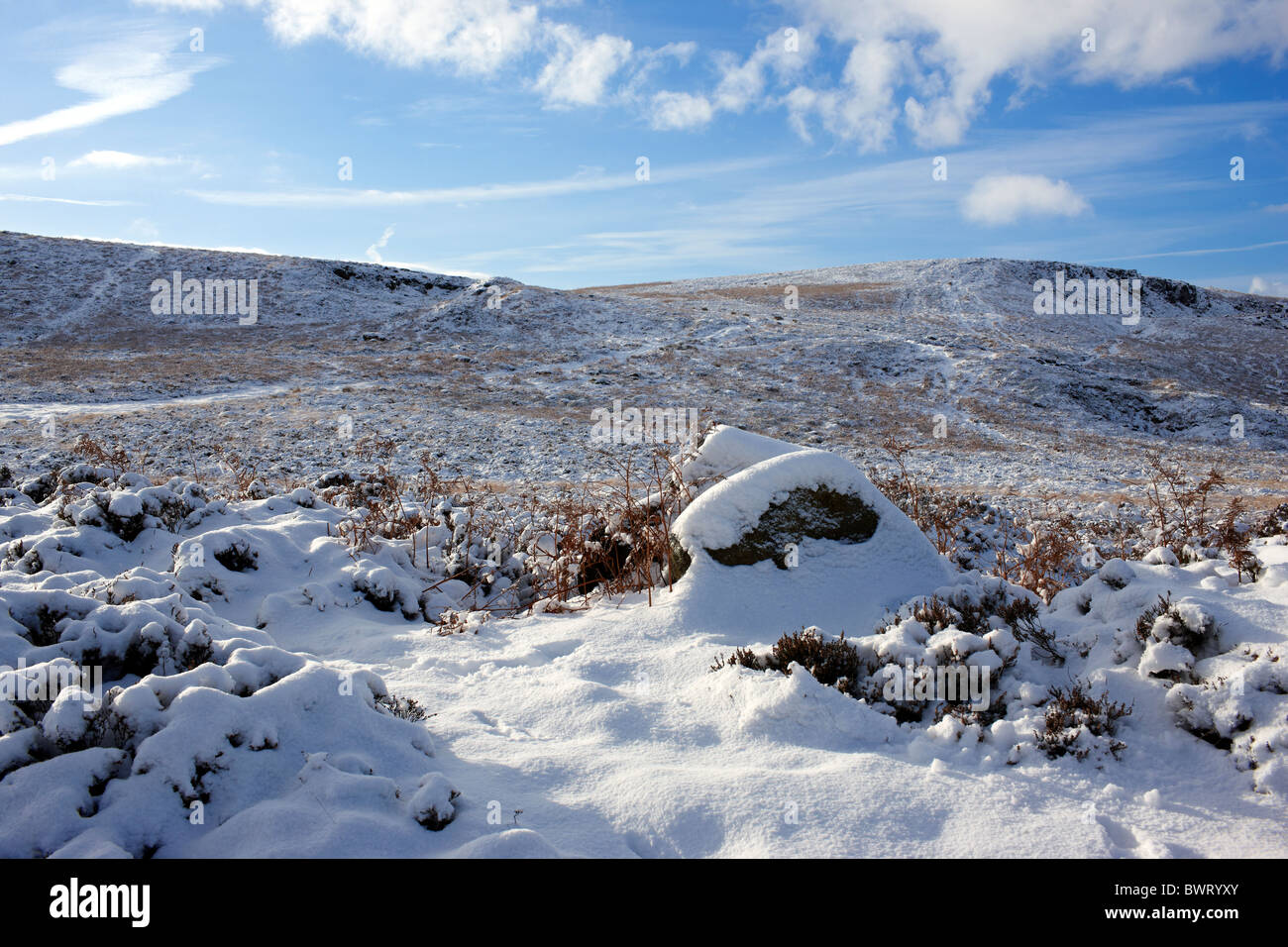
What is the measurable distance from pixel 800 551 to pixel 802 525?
8.4 inches

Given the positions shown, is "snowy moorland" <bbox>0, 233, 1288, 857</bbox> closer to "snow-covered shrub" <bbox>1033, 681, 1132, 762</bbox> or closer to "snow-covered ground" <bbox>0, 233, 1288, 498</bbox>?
"snow-covered shrub" <bbox>1033, 681, 1132, 762</bbox>

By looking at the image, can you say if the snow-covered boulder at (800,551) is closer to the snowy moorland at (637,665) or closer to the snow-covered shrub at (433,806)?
the snowy moorland at (637,665)

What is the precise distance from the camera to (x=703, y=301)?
1528 inches

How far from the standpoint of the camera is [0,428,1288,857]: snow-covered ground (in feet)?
8.68

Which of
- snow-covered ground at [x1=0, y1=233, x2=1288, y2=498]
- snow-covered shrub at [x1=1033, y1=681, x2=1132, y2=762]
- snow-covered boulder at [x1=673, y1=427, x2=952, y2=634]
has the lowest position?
snow-covered shrub at [x1=1033, y1=681, x2=1132, y2=762]

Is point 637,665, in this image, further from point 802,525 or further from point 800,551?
point 802,525

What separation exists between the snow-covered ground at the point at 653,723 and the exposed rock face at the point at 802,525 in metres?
0.10

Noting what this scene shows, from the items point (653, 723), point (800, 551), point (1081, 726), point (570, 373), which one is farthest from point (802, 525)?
point (570, 373)

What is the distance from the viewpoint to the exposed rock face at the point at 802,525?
5363mm

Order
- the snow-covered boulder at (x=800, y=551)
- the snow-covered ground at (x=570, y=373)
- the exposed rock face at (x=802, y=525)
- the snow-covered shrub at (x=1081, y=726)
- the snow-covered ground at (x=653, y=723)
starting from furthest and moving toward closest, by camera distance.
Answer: the snow-covered ground at (x=570, y=373)
the exposed rock face at (x=802, y=525)
the snow-covered boulder at (x=800, y=551)
the snow-covered shrub at (x=1081, y=726)
the snow-covered ground at (x=653, y=723)

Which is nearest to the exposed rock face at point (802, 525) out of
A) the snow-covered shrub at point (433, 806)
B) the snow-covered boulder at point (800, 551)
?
the snow-covered boulder at point (800, 551)

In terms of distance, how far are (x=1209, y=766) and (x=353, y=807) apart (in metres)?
3.70

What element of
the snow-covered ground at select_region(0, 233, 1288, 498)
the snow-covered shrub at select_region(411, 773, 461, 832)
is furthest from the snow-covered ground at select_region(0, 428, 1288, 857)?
the snow-covered ground at select_region(0, 233, 1288, 498)
